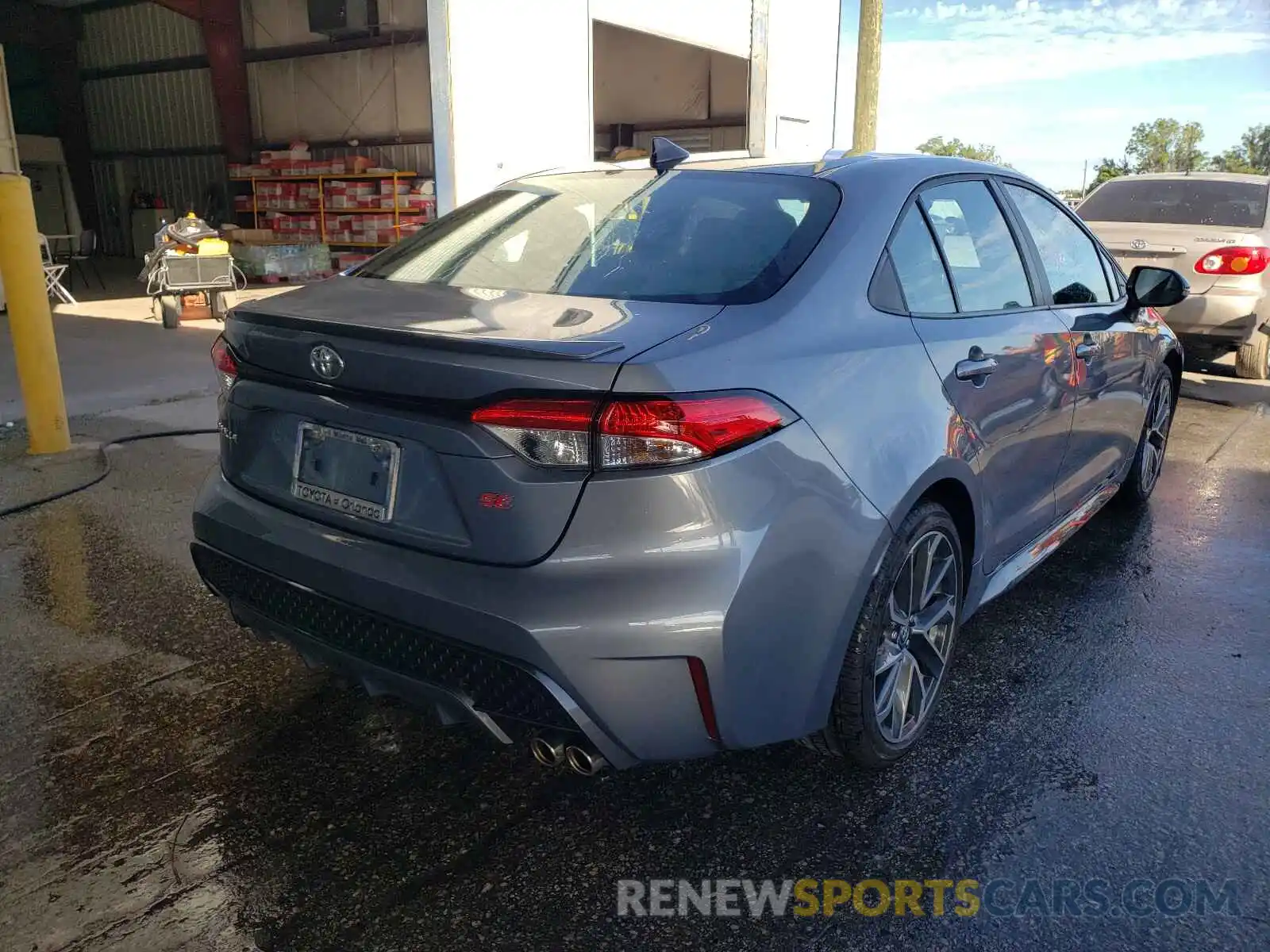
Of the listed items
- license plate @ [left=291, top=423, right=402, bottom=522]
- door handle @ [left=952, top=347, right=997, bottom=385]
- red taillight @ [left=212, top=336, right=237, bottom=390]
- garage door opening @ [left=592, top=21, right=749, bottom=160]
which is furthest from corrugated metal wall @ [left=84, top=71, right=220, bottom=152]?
door handle @ [left=952, top=347, right=997, bottom=385]

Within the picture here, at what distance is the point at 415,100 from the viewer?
1947 centimetres

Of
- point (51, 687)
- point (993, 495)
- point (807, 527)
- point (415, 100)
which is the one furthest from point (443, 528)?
point (415, 100)

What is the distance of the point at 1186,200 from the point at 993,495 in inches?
299

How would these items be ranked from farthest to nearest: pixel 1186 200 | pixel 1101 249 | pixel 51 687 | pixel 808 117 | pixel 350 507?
pixel 808 117
pixel 1186 200
pixel 1101 249
pixel 51 687
pixel 350 507

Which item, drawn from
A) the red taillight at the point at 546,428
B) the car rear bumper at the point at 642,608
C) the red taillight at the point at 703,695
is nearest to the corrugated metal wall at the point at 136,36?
the car rear bumper at the point at 642,608

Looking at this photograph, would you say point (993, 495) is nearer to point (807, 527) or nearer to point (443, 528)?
point (807, 527)

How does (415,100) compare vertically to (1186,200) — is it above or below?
above

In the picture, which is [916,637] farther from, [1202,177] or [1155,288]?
[1202,177]

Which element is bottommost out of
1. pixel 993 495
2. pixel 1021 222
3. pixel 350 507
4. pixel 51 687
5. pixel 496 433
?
pixel 51 687

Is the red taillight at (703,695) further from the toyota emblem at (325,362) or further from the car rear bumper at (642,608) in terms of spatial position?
the toyota emblem at (325,362)

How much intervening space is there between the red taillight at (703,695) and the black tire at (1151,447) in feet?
10.6

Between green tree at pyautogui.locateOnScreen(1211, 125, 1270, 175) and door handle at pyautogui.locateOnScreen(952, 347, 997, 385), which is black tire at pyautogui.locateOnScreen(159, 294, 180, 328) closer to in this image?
door handle at pyautogui.locateOnScreen(952, 347, 997, 385)

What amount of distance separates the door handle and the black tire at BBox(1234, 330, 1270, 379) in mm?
7210

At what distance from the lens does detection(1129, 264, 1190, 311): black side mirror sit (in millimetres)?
4027
